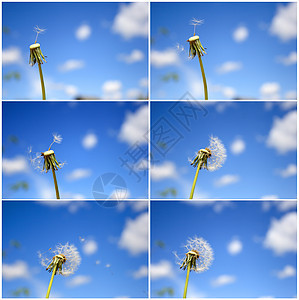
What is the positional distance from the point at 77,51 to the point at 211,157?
0.98 meters

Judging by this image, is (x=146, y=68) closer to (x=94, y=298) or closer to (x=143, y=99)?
(x=143, y=99)

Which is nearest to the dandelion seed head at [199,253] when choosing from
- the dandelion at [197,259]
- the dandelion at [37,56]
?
the dandelion at [197,259]

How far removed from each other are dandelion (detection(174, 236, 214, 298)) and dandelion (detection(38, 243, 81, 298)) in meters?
0.57

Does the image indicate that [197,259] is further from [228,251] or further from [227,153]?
[227,153]

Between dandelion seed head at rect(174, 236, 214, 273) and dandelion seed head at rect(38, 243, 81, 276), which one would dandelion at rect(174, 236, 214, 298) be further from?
dandelion seed head at rect(38, 243, 81, 276)

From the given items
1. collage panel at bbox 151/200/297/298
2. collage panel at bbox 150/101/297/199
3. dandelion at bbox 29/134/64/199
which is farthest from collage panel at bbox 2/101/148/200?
collage panel at bbox 151/200/297/298

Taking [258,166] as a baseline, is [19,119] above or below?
above

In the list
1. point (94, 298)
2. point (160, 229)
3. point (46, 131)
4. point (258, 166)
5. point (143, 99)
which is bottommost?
point (94, 298)

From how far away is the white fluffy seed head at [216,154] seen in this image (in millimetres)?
2100

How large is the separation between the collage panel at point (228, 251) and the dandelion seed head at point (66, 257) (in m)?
0.44

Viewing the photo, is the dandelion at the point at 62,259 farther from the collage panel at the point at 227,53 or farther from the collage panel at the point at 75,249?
the collage panel at the point at 227,53

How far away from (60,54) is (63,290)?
4.42ft

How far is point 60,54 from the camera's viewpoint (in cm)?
214

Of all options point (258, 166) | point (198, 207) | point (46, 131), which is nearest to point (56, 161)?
point (46, 131)
